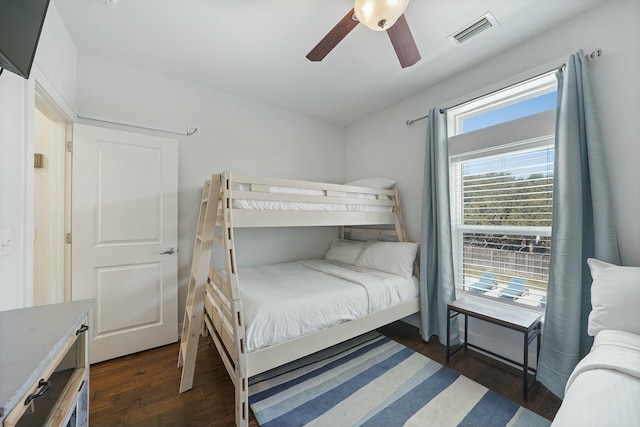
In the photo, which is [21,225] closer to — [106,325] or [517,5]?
[106,325]

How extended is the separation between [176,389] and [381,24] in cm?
263

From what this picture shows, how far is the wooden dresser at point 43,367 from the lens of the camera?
604 mm

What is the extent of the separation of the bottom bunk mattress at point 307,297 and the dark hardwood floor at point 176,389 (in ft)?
1.75

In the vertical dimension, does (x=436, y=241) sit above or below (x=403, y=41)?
below

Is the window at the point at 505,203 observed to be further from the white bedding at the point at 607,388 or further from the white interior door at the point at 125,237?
the white interior door at the point at 125,237

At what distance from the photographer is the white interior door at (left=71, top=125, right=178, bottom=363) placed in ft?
6.86

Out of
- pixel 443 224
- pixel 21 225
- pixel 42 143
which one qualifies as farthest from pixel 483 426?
pixel 42 143

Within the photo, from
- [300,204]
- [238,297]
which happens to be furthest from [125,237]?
[300,204]

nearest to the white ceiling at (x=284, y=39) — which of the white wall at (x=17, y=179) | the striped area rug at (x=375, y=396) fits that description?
the white wall at (x=17, y=179)

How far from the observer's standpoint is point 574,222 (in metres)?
1.64

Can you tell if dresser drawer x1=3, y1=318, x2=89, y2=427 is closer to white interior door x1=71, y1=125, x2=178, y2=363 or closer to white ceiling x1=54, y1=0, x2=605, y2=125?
white interior door x1=71, y1=125, x2=178, y2=363

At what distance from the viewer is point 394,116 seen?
3.08 m

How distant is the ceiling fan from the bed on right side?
68.1 inches

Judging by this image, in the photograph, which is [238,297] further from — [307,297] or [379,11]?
[379,11]
